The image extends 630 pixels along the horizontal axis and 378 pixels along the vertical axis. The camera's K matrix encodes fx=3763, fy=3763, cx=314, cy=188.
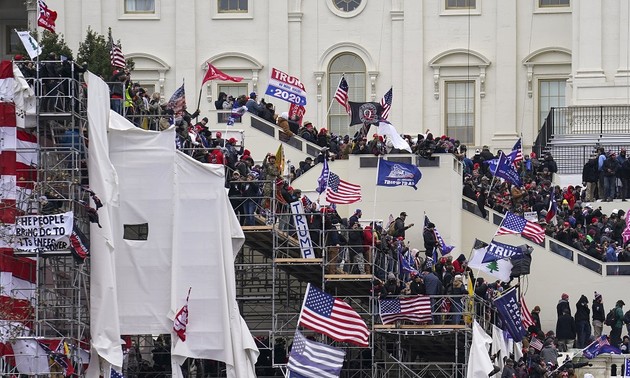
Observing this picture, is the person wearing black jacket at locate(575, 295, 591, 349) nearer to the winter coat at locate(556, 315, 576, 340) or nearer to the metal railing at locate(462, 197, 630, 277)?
the winter coat at locate(556, 315, 576, 340)

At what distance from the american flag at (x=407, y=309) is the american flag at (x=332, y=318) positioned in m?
0.96

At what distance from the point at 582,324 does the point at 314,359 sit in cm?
981

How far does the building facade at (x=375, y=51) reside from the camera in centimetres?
12406

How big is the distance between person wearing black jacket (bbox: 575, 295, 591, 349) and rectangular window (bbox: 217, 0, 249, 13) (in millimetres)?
27275

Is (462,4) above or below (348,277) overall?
above

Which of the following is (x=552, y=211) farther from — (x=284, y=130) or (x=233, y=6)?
(x=233, y=6)

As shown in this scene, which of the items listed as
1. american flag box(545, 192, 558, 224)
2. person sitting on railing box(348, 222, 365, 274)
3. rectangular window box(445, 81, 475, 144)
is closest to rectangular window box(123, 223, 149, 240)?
person sitting on railing box(348, 222, 365, 274)

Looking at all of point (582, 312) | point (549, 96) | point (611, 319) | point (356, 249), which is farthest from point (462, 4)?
point (356, 249)

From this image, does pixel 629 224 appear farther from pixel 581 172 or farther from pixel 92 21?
pixel 92 21

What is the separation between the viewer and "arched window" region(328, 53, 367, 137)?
12419cm

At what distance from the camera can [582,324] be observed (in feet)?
332

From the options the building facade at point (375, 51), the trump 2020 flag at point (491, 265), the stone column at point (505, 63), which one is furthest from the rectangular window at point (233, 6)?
the trump 2020 flag at point (491, 265)

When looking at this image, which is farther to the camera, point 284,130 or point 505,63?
point 505,63

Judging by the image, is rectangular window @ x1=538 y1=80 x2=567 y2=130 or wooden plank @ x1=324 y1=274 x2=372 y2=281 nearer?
wooden plank @ x1=324 y1=274 x2=372 y2=281
